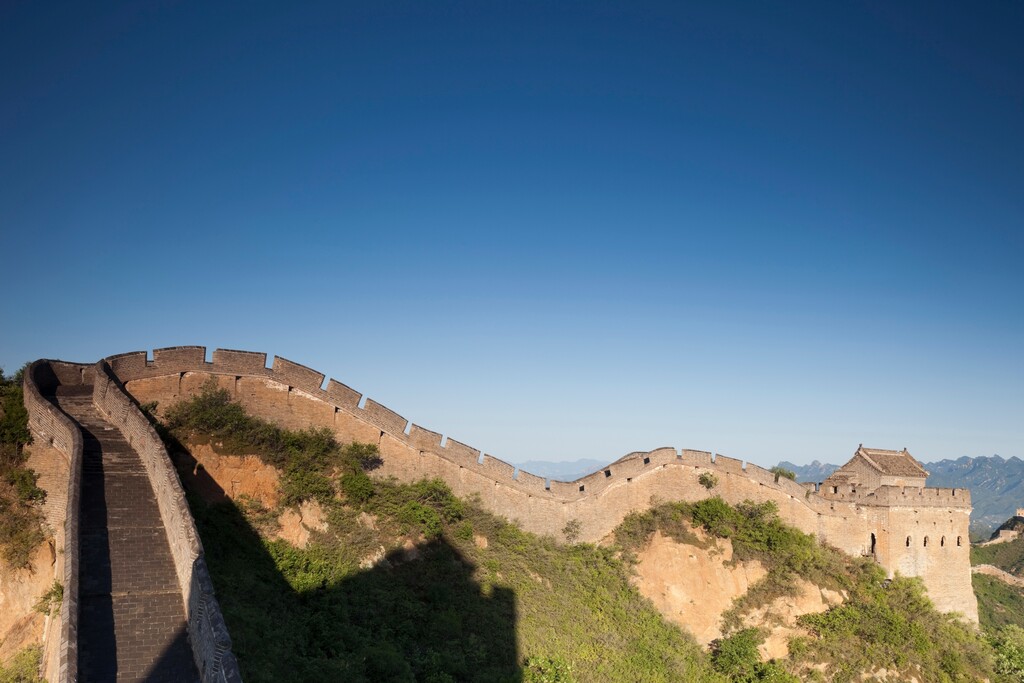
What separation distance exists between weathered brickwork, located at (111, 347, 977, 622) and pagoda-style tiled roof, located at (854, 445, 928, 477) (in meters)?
1.76

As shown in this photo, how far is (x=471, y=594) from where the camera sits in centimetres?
1638

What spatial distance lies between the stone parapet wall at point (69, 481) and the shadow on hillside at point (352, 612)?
2150 mm

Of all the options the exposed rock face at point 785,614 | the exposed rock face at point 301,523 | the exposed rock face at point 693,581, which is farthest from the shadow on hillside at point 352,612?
the exposed rock face at point 785,614

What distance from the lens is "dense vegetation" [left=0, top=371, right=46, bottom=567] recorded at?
12430mm

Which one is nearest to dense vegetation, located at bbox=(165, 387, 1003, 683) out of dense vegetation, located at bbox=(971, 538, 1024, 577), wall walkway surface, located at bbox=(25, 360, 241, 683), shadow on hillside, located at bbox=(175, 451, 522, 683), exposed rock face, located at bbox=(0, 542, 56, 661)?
shadow on hillside, located at bbox=(175, 451, 522, 683)

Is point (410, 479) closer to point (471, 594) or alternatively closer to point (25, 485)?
point (471, 594)

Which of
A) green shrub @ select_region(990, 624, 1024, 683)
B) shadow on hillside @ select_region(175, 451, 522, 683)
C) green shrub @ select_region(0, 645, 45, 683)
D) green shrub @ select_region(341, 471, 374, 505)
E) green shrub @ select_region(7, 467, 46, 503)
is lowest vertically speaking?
green shrub @ select_region(990, 624, 1024, 683)

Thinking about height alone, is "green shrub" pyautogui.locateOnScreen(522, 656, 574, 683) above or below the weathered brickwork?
below

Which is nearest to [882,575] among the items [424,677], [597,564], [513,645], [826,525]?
[826,525]

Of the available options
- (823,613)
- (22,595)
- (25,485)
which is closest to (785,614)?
(823,613)

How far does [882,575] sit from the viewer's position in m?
25.5

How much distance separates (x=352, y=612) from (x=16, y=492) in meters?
6.48

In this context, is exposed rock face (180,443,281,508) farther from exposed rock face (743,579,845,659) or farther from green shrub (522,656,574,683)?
exposed rock face (743,579,845,659)

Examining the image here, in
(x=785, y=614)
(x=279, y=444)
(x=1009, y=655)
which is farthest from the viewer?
(x=1009, y=655)
